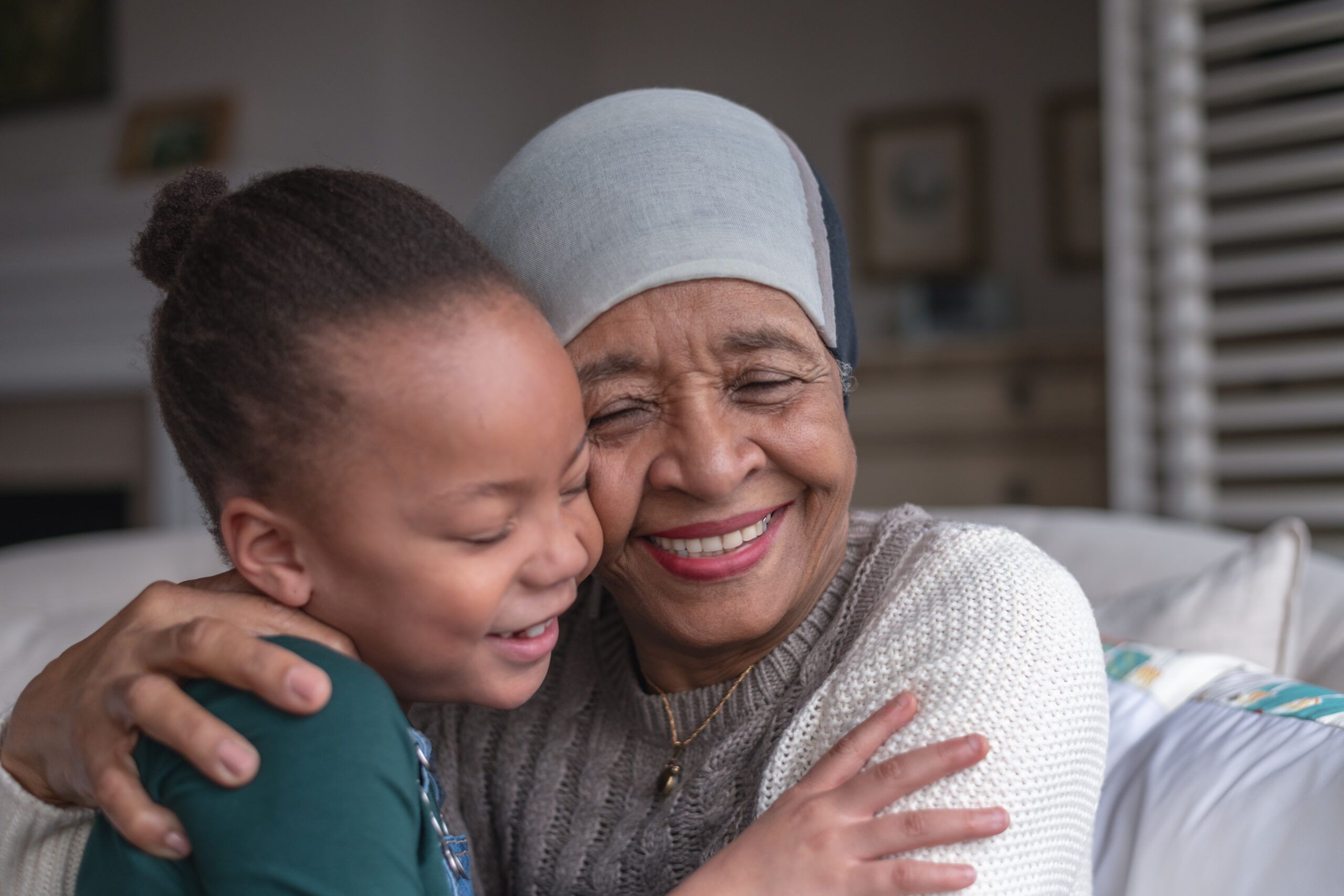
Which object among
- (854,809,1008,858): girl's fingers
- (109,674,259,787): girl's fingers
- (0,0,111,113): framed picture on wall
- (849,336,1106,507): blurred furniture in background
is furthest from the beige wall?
(854,809,1008,858): girl's fingers

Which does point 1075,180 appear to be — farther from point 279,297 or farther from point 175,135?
point 279,297

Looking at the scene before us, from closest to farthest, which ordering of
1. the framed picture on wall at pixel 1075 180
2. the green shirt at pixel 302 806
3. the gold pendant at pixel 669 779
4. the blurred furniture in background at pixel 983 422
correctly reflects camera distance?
the green shirt at pixel 302 806, the gold pendant at pixel 669 779, the blurred furniture in background at pixel 983 422, the framed picture on wall at pixel 1075 180

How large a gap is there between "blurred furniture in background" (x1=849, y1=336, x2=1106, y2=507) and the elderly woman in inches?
118

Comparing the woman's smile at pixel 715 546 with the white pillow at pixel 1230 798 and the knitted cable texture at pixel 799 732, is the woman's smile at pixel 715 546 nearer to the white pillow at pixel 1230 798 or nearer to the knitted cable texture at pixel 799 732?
the knitted cable texture at pixel 799 732

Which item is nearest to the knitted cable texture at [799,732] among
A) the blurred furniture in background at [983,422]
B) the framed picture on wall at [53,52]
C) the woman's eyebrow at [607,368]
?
the woman's eyebrow at [607,368]

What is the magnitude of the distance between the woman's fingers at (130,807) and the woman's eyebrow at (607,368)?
1.70ft

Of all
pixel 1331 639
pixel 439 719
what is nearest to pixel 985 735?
pixel 439 719

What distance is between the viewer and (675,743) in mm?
1352

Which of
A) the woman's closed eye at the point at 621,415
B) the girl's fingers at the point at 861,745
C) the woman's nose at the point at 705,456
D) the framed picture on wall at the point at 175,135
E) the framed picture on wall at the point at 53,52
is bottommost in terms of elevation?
the girl's fingers at the point at 861,745

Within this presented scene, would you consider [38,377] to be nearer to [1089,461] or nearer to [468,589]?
[1089,461]

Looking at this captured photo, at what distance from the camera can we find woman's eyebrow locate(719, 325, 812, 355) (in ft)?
3.83

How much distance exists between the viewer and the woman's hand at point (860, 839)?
36.9 inches

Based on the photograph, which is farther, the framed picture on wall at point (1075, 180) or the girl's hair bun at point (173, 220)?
the framed picture on wall at point (1075, 180)

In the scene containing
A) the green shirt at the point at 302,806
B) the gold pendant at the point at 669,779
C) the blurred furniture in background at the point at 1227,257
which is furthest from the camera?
the blurred furniture in background at the point at 1227,257
